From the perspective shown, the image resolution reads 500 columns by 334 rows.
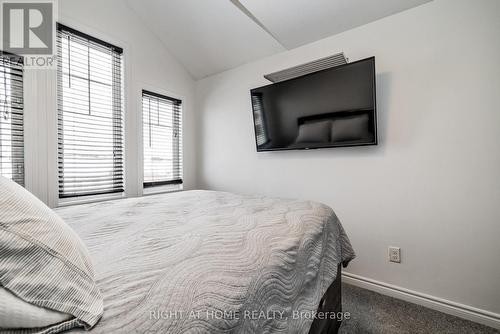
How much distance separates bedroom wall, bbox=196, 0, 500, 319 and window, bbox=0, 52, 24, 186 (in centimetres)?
250

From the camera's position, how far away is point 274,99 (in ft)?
7.64

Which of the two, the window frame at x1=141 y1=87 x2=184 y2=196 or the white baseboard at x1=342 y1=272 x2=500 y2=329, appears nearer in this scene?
the white baseboard at x1=342 y1=272 x2=500 y2=329

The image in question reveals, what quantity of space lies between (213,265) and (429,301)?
6.52 feet

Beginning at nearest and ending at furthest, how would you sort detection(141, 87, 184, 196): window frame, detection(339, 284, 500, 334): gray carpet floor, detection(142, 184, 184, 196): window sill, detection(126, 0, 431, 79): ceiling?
detection(339, 284, 500, 334): gray carpet floor, detection(126, 0, 431, 79): ceiling, detection(141, 87, 184, 196): window frame, detection(142, 184, 184, 196): window sill

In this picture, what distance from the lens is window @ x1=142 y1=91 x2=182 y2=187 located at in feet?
8.63

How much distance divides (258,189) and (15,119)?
2.26 meters

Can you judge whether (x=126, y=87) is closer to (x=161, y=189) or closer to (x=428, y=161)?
(x=161, y=189)

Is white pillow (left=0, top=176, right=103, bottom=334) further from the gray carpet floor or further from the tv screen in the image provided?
the tv screen

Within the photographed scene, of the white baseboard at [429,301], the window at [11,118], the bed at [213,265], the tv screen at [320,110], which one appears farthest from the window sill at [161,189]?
the white baseboard at [429,301]

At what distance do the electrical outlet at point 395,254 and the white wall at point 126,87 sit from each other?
2.53m

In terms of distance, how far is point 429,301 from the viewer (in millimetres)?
1678

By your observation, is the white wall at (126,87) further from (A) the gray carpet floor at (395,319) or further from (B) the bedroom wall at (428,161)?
(A) the gray carpet floor at (395,319)

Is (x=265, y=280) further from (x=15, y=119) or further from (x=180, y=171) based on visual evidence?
(x=180, y=171)

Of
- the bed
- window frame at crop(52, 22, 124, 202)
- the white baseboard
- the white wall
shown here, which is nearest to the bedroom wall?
the white baseboard
